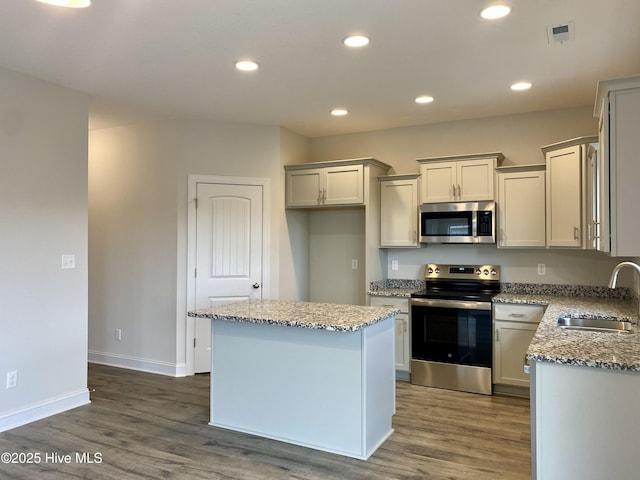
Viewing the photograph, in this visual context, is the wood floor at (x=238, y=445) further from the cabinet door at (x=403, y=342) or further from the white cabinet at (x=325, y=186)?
the white cabinet at (x=325, y=186)

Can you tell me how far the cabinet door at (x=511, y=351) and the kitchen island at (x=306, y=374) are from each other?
1.32m

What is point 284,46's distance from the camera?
302 cm

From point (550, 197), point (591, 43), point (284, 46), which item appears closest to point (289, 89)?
point (284, 46)

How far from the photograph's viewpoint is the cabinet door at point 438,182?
4.59 meters

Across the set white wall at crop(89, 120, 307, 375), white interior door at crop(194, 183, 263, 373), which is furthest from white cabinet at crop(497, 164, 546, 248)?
white interior door at crop(194, 183, 263, 373)

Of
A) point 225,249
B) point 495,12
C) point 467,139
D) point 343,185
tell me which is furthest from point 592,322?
point 225,249

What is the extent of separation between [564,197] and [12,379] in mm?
4616

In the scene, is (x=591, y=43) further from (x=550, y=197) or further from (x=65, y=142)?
(x=65, y=142)

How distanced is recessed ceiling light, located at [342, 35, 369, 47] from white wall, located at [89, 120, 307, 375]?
87.1 inches

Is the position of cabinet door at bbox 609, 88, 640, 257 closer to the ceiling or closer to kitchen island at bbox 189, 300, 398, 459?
the ceiling

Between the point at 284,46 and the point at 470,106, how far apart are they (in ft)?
6.95

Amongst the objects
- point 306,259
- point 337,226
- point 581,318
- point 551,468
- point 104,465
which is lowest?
point 104,465

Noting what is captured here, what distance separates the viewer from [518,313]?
13.2 ft

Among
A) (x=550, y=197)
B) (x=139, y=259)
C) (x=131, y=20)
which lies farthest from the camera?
(x=139, y=259)
